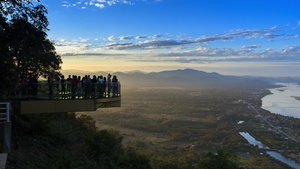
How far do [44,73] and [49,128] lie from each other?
441 centimetres

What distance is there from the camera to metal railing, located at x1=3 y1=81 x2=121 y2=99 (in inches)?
482

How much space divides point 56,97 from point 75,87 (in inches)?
48.9

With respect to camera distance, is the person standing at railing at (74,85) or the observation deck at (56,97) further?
the person standing at railing at (74,85)

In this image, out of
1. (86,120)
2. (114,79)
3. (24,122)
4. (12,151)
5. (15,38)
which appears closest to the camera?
(12,151)

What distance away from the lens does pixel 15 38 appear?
11164 millimetres

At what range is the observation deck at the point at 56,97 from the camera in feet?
39.4

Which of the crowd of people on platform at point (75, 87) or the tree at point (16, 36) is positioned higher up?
the tree at point (16, 36)

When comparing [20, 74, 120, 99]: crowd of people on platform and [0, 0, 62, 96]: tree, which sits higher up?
[0, 0, 62, 96]: tree

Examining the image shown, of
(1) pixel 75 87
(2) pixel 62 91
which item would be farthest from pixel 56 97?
(1) pixel 75 87

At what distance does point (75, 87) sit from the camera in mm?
13477

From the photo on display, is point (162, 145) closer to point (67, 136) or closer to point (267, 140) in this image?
point (267, 140)

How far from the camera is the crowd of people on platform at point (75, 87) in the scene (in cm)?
1237

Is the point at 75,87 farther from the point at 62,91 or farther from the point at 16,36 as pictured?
the point at 16,36

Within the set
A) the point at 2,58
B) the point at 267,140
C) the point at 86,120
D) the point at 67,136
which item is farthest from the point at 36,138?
the point at 267,140
